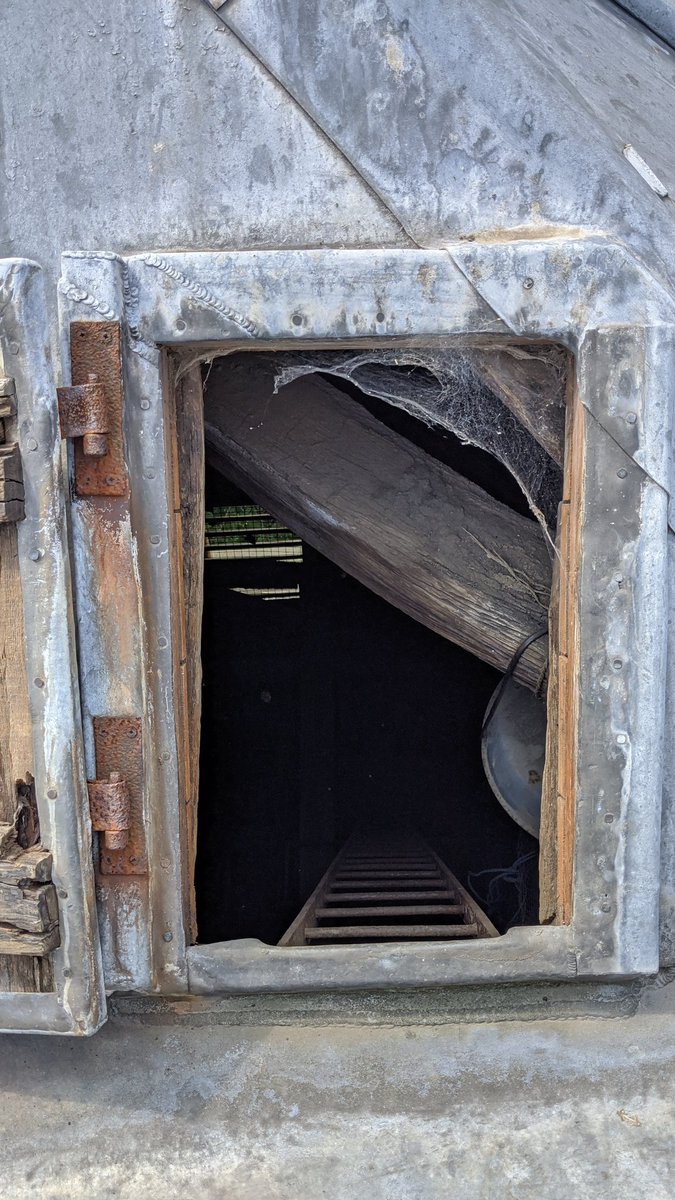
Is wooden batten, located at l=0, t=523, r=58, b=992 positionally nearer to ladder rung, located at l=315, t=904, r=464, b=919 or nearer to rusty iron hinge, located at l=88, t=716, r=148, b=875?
rusty iron hinge, located at l=88, t=716, r=148, b=875

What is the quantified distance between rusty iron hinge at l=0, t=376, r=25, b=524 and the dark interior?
2492 mm

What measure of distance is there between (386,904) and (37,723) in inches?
82.3

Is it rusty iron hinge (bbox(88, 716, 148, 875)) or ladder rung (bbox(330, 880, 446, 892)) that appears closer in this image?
rusty iron hinge (bbox(88, 716, 148, 875))

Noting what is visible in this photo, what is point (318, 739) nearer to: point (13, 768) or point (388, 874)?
point (388, 874)

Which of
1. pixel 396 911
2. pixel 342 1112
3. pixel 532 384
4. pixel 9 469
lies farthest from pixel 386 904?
pixel 9 469

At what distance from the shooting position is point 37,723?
7.48 feet

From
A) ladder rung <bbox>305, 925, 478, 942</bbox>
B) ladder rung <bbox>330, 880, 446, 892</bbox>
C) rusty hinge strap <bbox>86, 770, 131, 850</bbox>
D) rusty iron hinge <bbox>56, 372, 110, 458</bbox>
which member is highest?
rusty iron hinge <bbox>56, 372, 110, 458</bbox>

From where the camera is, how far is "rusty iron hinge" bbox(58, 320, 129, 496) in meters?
2.15

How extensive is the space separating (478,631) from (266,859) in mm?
2487

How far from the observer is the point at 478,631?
9.95 feet

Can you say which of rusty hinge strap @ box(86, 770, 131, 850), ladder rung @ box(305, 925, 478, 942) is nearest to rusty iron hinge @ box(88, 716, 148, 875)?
rusty hinge strap @ box(86, 770, 131, 850)

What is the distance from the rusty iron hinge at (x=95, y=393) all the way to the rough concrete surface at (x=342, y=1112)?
1.65 m

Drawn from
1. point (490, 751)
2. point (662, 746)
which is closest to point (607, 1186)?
point (662, 746)

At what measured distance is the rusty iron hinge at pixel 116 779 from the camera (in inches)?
91.0
